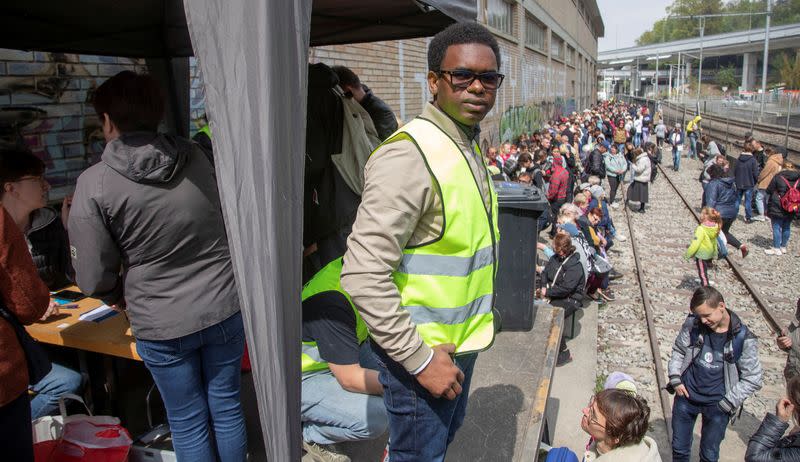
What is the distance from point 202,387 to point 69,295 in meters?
1.67

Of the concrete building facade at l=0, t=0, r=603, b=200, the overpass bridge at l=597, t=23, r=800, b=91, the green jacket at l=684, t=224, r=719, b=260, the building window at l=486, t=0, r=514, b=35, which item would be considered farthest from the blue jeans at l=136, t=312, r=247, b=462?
the overpass bridge at l=597, t=23, r=800, b=91

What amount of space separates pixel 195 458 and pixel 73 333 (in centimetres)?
109

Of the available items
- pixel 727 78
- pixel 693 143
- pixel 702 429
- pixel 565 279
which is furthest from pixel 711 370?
pixel 727 78

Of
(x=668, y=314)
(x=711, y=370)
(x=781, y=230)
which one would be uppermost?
(x=711, y=370)

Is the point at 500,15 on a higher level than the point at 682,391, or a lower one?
higher

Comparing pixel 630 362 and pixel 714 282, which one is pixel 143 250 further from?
pixel 714 282

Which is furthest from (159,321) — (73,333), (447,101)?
(447,101)

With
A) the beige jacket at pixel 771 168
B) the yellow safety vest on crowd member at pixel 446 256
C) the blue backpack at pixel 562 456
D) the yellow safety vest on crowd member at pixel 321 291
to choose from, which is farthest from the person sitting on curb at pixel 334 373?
the beige jacket at pixel 771 168

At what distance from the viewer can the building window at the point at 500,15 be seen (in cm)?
1659

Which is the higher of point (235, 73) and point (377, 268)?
point (235, 73)

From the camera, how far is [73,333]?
3094 mm

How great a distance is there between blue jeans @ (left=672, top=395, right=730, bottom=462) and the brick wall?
517 cm

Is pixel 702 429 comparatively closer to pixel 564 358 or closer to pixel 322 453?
pixel 564 358

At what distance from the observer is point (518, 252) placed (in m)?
5.29
